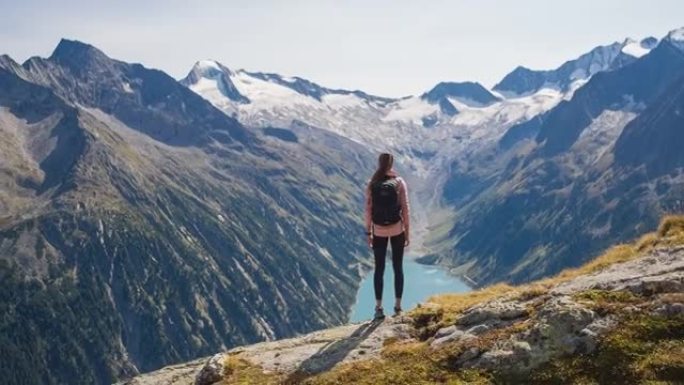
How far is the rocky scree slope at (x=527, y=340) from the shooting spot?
16.3m

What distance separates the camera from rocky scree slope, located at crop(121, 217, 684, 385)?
16344mm

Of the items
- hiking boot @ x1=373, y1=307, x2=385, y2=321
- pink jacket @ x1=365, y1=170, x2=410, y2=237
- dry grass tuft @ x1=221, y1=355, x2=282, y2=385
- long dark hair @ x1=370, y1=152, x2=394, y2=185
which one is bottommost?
dry grass tuft @ x1=221, y1=355, x2=282, y2=385

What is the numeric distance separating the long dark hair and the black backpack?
0.18 m

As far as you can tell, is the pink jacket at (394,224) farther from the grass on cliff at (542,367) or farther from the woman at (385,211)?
the grass on cliff at (542,367)

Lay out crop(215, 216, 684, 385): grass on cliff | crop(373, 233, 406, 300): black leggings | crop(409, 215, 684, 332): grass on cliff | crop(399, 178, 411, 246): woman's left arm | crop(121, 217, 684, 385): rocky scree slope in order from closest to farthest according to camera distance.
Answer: crop(215, 216, 684, 385): grass on cliff, crop(121, 217, 684, 385): rocky scree slope, crop(409, 215, 684, 332): grass on cliff, crop(399, 178, 411, 246): woman's left arm, crop(373, 233, 406, 300): black leggings

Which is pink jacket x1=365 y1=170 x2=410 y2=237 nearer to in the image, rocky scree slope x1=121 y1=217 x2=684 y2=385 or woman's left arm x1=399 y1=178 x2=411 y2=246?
woman's left arm x1=399 y1=178 x2=411 y2=246

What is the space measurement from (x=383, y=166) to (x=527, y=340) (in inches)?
332

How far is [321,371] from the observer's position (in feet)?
64.6

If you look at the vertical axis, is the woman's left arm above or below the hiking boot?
above

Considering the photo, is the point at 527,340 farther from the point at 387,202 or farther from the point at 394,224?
the point at 387,202

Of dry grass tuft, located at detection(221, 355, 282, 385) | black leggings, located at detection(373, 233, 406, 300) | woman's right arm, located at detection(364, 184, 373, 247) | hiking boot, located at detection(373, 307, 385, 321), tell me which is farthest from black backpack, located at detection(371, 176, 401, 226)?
dry grass tuft, located at detection(221, 355, 282, 385)

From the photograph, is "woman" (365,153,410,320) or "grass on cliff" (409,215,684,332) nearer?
"grass on cliff" (409,215,684,332)

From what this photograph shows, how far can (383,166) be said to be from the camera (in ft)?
78.1

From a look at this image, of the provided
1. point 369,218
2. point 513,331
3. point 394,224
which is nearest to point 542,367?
point 513,331
